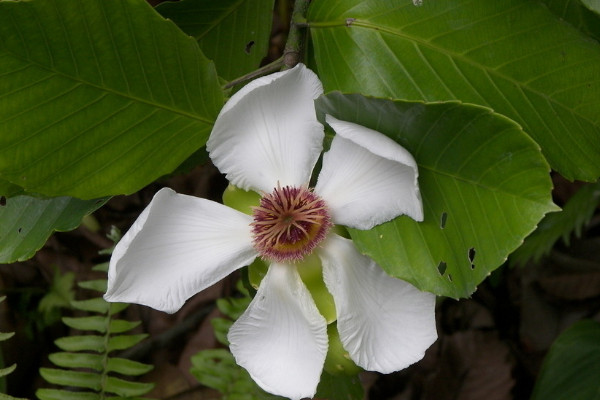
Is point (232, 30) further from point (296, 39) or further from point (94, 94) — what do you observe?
point (94, 94)

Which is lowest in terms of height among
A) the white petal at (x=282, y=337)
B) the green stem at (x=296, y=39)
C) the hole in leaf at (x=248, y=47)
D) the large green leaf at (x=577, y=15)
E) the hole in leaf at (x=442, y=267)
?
the white petal at (x=282, y=337)

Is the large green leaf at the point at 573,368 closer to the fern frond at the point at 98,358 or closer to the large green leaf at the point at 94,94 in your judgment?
the fern frond at the point at 98,358

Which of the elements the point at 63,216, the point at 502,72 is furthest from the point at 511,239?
the point at 63,216

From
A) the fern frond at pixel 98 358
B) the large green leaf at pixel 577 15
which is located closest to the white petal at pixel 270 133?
the large green leaf at pixel 577 15

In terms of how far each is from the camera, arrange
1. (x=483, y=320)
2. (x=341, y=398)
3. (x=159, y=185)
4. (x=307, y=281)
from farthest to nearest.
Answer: (x=483, y=320), (x=159, y=185), (x=341, y=398), (x=307, y=281)

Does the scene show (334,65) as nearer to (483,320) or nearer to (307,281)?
(307,281)

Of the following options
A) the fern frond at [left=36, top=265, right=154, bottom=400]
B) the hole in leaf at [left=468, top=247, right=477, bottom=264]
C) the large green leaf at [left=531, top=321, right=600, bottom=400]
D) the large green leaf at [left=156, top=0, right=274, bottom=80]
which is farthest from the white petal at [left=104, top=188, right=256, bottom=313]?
the large green leaf at [left=531, top=321, right=600, bottom=400]

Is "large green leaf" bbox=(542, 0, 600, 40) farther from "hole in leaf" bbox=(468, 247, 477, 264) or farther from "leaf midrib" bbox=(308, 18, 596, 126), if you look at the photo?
"hole in leaf" bbox=(468, 247, 477, 264)
